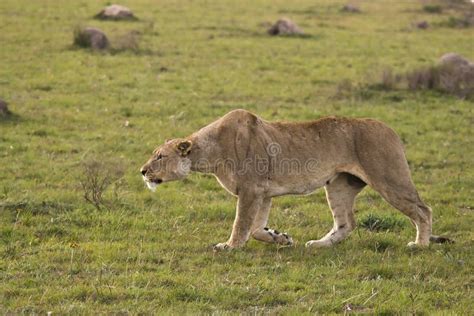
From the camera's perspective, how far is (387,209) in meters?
12.2

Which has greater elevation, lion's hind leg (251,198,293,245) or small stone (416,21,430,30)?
lion's hind leg (251,198,293,245)

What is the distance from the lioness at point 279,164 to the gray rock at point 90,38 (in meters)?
15.3

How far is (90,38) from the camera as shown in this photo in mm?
24469

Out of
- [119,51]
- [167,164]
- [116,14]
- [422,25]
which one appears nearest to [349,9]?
[422,25]

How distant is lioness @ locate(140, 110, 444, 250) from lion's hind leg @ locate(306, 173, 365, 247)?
1.9 inches

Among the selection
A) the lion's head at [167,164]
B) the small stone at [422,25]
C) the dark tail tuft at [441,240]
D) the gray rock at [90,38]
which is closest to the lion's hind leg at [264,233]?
the lion's head at [167,164]

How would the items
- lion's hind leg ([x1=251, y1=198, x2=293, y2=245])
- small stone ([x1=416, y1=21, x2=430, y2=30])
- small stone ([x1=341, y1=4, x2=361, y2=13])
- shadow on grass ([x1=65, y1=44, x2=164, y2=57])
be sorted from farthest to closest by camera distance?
small stone ([x1=341, y1=4, x2=361, y2=13])
small stone ([x1=416, y1=21, x2=430, y2=30])
shadow on grass ([x1=65, y1=44, x2=164, y2=57])
lion's hind leg ([x1=251, y1=198, x2=293, y2=245])

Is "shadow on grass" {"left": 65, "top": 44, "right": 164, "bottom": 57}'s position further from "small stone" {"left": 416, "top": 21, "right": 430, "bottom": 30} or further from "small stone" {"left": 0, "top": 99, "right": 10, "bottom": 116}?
"small stone" {"left": 416, "top": 21, "right": 430, "bottom": 30}

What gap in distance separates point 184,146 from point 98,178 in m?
3.28

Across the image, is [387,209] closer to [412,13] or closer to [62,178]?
[62,178]

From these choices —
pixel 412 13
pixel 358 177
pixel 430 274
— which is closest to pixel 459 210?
pixel 358 177

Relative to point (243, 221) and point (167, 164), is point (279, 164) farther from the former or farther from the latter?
point (167, 164)

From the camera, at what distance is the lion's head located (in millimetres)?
9539

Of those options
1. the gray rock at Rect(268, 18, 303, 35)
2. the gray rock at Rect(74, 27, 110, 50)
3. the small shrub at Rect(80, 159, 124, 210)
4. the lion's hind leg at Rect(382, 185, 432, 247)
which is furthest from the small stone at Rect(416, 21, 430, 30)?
the lion's hind leg at Rect(382, 185, 432, 247)
